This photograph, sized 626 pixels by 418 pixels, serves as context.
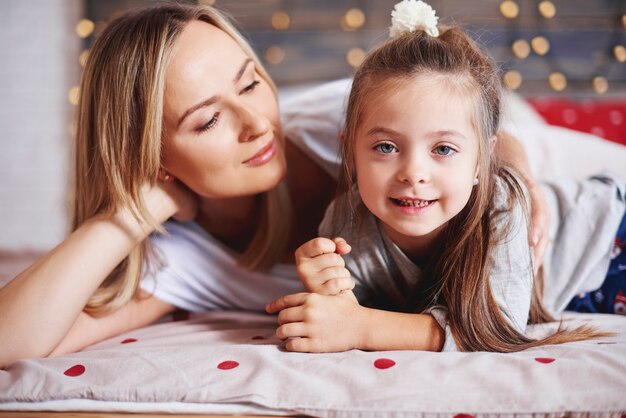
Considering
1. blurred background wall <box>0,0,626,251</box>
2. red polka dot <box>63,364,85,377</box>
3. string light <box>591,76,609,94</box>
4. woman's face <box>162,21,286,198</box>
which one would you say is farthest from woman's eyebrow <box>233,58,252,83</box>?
string light <box>591,76,609,94</box>

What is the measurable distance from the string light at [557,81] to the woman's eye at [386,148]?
→ 2152 mm

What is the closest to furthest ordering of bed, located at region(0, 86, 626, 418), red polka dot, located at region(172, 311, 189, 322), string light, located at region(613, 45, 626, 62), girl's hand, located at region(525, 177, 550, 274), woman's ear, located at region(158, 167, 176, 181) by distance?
bed, located at region(0, 86, 626, 418)
girl's hand, located at region(525, 177, 550, 274)
woman's ear, located at region(158, 167, 176, 181)
red polka dot, located at region(172, 311, 189, 322)
string light, located at region(613, 45, 626, 62)

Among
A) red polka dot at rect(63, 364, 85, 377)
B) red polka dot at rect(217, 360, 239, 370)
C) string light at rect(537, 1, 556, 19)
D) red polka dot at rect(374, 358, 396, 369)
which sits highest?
string light at rect(537, 1, 556, 19)

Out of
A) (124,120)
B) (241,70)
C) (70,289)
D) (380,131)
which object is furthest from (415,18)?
(70,289)

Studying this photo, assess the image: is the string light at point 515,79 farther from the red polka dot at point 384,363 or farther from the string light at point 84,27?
the red polka dot at point 384,363

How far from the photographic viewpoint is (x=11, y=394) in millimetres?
862

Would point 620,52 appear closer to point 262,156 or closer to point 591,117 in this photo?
point 591,117

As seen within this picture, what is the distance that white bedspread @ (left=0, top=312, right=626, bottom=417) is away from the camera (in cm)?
76

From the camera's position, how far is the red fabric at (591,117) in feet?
7.01

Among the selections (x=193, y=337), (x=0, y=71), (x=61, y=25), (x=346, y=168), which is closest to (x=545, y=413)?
(x=346, y=168)

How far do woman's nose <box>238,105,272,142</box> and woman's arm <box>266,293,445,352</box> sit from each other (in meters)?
0.35

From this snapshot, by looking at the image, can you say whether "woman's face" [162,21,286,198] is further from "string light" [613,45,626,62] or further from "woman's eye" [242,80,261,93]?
"string light" [613,45,626,62]

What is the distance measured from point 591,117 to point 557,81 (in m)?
0.64

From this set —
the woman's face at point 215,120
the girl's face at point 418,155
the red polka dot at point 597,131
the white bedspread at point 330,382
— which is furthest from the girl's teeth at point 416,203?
the red polka dot at point 597,131
